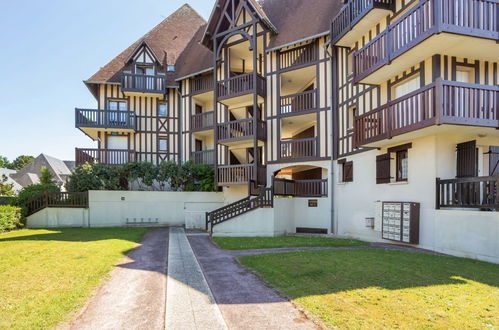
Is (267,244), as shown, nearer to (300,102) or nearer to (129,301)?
(129,301)

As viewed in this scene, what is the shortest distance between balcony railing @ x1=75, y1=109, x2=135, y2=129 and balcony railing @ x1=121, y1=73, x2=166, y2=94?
1.88 metres

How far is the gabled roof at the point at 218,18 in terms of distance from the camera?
690 inches

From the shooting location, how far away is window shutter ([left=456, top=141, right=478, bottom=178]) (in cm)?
968

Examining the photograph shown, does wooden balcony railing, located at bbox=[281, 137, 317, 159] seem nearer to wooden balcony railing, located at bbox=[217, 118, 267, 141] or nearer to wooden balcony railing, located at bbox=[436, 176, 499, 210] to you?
wooden balcony railing, located at bbox=[217, 118, 267, 141]

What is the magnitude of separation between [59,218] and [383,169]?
18715mm

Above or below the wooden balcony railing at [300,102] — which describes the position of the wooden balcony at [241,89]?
above

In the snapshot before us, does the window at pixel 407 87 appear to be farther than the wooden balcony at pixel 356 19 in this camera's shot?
No

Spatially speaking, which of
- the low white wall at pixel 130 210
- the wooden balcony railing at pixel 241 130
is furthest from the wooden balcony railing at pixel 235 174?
the low white wall at pixel 130 210

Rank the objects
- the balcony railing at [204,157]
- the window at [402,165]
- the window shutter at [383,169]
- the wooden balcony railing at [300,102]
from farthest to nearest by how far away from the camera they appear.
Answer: the balcony railing at [204,157]
the wooden balcony railing at [300,102]
the window shutter at [383,169]
the window at [402,165]

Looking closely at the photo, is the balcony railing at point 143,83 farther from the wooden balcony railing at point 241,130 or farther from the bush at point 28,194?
the bush at point 28,194

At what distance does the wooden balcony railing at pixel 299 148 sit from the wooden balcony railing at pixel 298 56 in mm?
4534

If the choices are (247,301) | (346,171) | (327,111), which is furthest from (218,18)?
(247,301)

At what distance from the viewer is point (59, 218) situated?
59.4 ft

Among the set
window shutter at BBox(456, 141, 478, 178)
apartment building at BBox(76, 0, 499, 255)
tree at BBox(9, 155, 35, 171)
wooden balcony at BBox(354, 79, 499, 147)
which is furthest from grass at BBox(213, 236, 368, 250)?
tree at BBox(9, 155, 35, 171)
